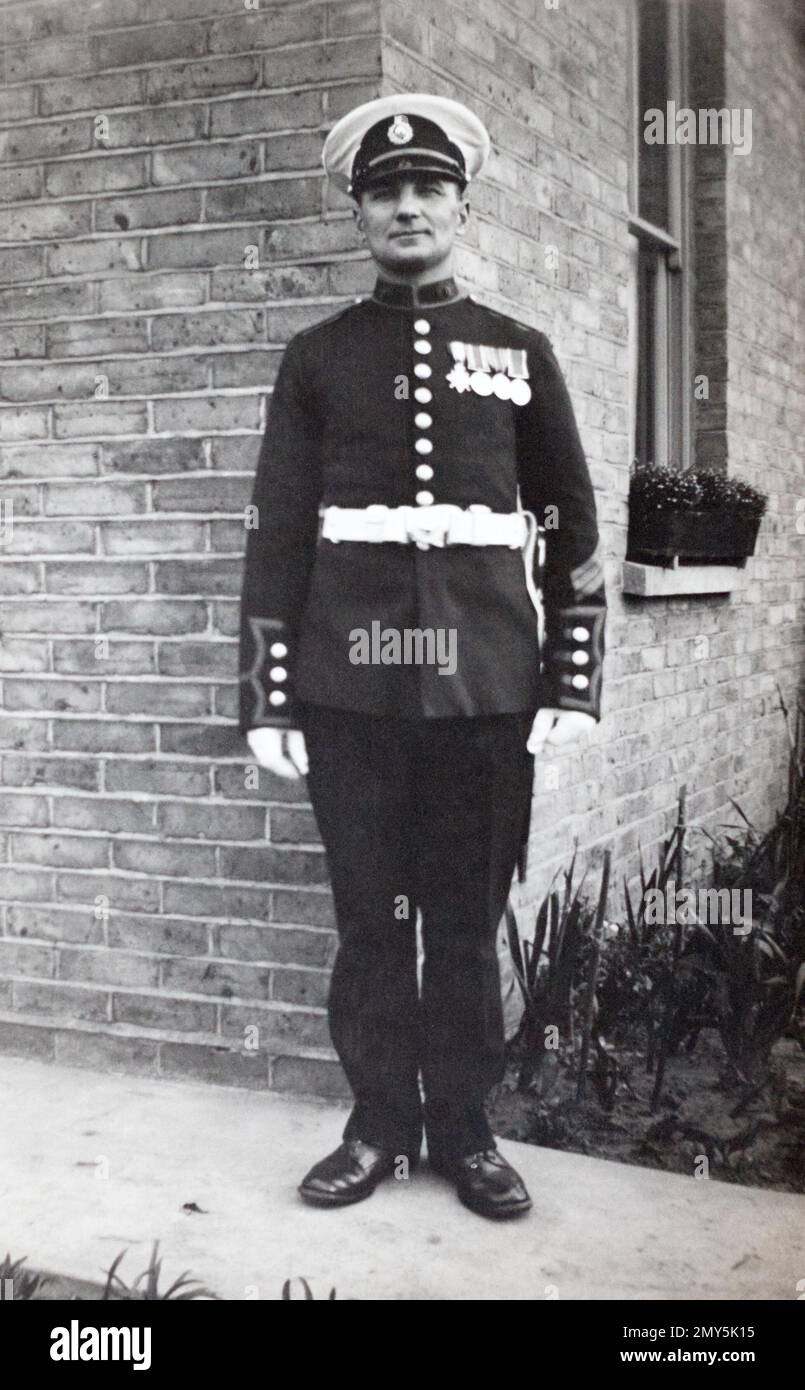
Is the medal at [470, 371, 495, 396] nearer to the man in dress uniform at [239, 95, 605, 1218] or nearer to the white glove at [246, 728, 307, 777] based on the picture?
the man in dress uniform at [239, 95, 605, 1218]

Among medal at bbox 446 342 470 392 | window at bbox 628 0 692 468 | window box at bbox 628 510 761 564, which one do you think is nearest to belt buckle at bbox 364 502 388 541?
medal at bbox 446 342 470 392

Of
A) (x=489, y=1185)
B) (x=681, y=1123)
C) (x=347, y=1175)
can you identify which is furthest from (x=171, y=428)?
(x=681, y=1123)

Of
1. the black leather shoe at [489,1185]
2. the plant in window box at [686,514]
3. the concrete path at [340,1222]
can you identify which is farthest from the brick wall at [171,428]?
the plant in window box at [686,514]

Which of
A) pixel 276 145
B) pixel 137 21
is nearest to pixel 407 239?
pixel 276 145

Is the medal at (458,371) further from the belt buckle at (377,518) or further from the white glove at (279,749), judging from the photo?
the white glove at (279,749)

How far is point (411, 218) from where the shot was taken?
8.38 ft

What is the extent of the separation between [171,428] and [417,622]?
3.47ft

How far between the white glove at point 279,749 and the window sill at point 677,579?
6.14ft

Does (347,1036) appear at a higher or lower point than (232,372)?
lower

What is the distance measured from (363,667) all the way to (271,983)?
3.35 feet

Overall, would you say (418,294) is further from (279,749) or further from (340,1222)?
(340,1222)

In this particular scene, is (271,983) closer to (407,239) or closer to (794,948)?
(794,948)

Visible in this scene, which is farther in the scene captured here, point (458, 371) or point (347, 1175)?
point (347, 1175)
